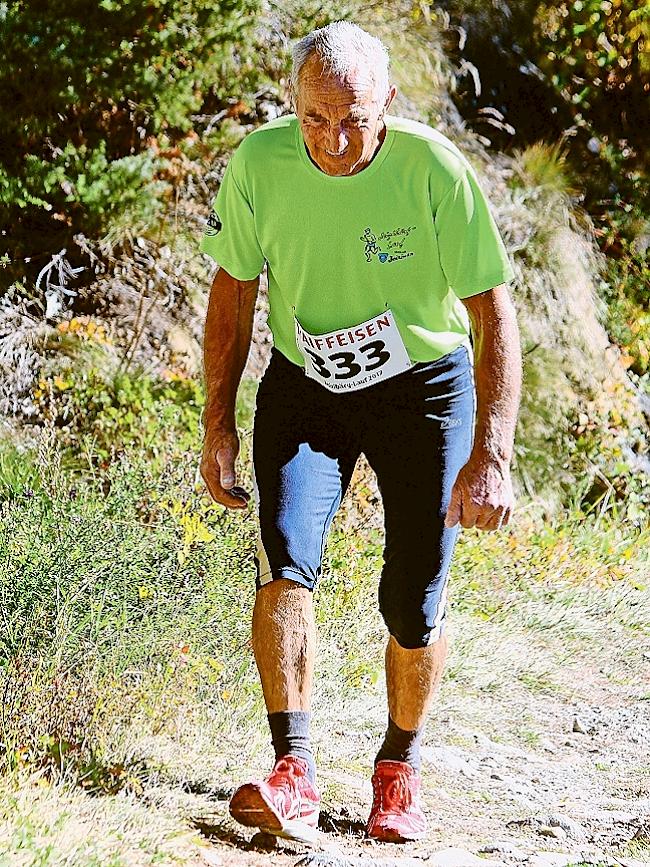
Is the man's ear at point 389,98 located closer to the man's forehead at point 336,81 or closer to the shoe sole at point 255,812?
the man's forehead at point 336,81

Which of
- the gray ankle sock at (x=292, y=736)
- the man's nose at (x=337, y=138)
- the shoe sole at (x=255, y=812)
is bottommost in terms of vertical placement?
the shoe sole at (x=255, y=812)

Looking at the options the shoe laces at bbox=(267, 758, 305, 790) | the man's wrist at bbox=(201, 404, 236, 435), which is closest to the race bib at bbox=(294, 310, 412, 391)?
the man's wrist at bbox=(201, 404, 236, 435)

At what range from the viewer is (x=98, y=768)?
314cm

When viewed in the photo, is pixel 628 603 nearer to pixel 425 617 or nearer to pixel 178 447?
pixel 178 447

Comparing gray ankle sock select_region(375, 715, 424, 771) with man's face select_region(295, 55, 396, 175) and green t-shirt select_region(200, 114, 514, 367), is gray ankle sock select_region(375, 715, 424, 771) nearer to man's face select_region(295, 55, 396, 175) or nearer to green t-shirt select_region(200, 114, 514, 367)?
green t-shirt select_region(200, 114, 514, 367)

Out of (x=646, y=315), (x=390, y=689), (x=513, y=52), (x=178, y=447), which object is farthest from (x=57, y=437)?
(x=513, y=52)

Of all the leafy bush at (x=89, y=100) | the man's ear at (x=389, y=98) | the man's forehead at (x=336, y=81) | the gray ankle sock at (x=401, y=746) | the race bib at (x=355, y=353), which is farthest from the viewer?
the leafy bush at (x=89, y=100)

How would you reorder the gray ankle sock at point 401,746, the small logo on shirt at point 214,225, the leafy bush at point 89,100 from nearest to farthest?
the small logo on shirt at point 214,225 < the gray ankle sock at point 401,746 < the leafy bush at point 89,100

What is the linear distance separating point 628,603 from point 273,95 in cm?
339

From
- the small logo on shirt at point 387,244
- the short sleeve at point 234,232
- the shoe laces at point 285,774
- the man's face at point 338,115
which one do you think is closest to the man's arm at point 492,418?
the small logo on shirt at point 387,244

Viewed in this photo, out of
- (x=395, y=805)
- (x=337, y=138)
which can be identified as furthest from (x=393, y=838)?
(x=337, y=138)

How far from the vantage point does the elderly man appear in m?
2.84

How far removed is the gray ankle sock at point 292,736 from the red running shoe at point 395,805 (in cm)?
25

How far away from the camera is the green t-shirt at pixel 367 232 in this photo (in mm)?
2850
